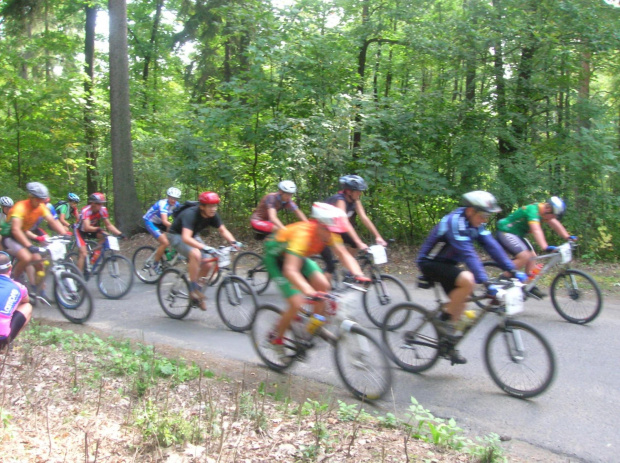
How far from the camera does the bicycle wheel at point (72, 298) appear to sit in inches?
308

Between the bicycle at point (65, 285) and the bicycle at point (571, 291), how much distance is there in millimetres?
6271

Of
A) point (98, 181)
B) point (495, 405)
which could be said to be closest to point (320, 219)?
point (495, 405)

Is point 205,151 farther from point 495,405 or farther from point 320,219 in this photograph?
point 495,405

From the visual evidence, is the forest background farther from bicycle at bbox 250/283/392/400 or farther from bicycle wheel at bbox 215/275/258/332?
bicycle at bbox 250/283/392/400

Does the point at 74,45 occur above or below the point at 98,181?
above

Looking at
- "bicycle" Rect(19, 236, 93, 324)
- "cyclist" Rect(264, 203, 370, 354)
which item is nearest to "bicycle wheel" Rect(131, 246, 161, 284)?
"bicycle" Rect(19, 236, 93, 324)

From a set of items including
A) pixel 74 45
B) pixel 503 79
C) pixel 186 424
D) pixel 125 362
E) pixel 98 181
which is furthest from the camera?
pixel 74 45

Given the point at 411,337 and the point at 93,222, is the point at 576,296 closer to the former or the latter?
the point at 411,337

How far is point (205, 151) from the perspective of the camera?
47.4ft

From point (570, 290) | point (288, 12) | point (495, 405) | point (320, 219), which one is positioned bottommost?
point (495, 405)

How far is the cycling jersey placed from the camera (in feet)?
26.3

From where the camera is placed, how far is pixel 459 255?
5395 millimetres

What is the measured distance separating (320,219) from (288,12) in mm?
10294

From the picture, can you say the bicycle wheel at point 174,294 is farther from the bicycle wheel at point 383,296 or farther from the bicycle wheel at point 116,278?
the bicycle wheel at point 383,296
